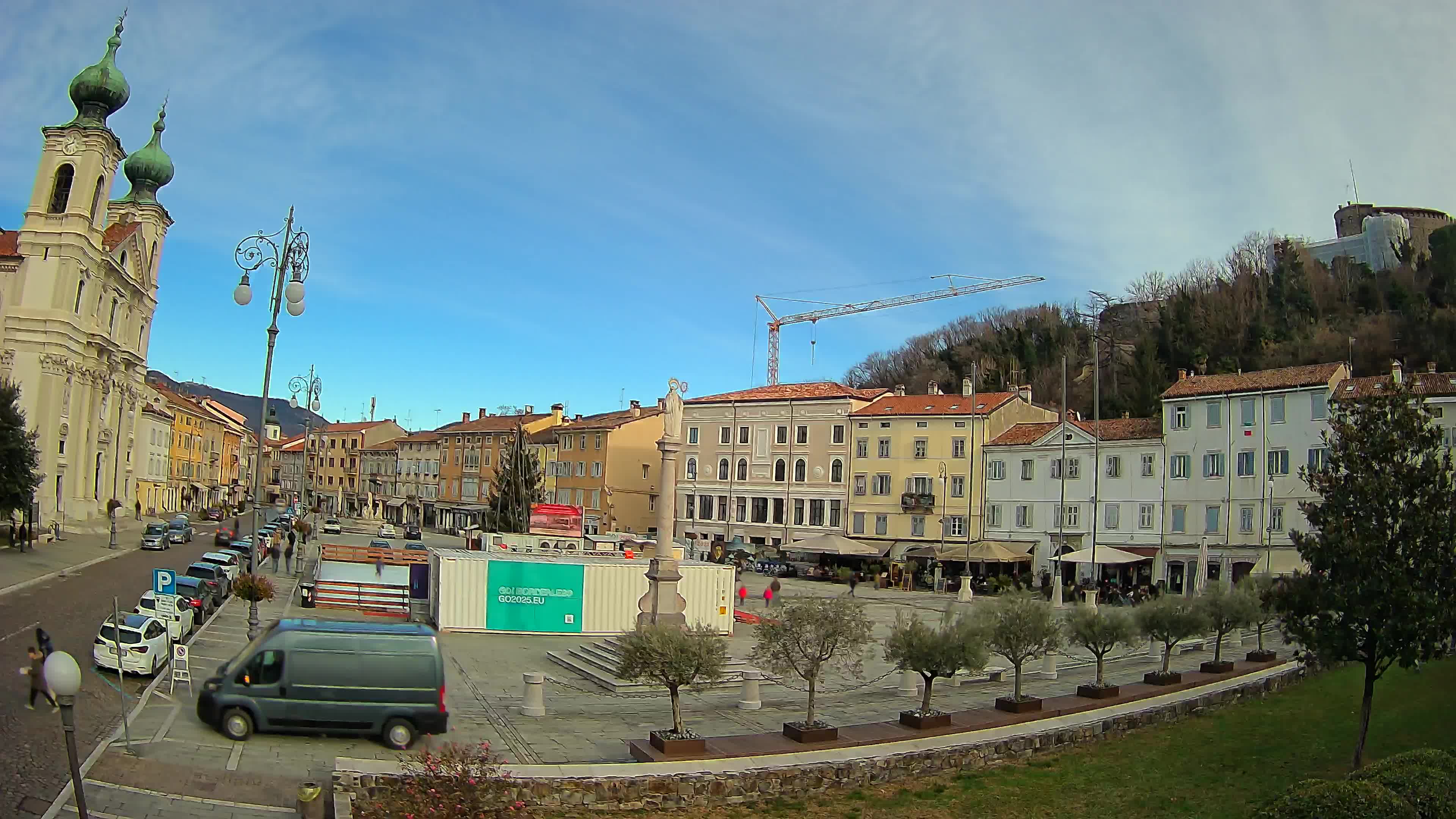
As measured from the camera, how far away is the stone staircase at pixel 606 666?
22266 mm

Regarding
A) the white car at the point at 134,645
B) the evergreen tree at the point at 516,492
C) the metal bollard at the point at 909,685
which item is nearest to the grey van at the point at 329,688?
the white car at the point at 134,645

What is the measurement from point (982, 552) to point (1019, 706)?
112 ft

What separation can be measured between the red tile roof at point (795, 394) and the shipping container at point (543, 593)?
37.0 meters

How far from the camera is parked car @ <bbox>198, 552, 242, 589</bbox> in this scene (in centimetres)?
3665

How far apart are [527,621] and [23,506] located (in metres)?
26.8

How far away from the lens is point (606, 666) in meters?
23.6

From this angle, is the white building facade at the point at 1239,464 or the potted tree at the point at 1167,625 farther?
the white building facade at the point at 1239,464

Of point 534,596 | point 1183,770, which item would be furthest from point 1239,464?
point 1183,770

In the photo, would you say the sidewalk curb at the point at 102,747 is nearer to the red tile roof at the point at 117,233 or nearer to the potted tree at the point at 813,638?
the potted tree at the point at 813,638

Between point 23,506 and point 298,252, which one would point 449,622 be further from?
point 23,506

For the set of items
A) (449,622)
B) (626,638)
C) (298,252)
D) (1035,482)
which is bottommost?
(449,622)

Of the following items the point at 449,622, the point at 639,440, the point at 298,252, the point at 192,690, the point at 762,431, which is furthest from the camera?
the point at 639,440

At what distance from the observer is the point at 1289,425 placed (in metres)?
47.4

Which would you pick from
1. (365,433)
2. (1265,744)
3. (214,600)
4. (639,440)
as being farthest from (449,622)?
(365,433)
